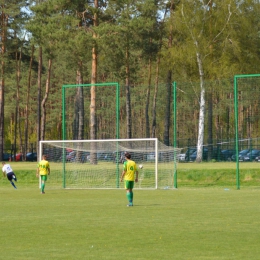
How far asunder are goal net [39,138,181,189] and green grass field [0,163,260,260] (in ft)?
17.5

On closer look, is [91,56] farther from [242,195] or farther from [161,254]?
[161,254]

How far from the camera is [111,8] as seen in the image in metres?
57.5

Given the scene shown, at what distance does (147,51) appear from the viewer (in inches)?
2576

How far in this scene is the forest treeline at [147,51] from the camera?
4062 cm

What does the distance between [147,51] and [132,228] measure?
1897 inches

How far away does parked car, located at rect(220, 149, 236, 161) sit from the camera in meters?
36.7

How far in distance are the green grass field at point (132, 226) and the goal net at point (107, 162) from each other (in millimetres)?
5328

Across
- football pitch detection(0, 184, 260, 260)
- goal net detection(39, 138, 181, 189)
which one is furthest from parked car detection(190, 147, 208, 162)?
football pitch detection(0, 184, 260, 260)

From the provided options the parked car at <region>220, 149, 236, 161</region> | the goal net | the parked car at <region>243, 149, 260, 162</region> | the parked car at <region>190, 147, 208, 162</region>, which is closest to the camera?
the parked car at <region>220, 149, 236, 161</region>

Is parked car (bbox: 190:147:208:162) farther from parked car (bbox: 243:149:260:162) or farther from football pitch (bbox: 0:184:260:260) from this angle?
football pitch (bbox: 0:184:260:260)

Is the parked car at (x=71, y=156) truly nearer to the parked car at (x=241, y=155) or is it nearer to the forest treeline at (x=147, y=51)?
the forest treeline at (x=147, y=51)

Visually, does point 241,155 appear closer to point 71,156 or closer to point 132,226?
point 71,156

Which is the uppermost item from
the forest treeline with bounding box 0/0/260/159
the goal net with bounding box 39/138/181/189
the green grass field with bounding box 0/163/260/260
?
the forest treeline with bounding box 0/0/260/159

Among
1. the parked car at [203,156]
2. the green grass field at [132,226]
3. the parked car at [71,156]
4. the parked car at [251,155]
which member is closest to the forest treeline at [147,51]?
the parked car at [203,156]
